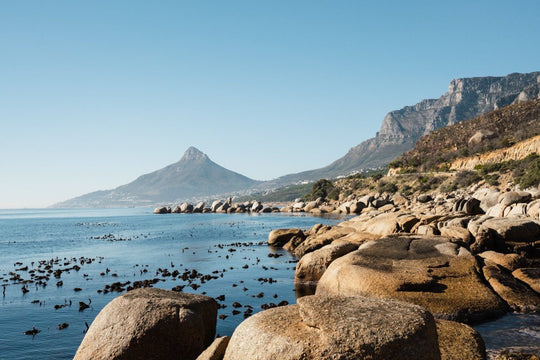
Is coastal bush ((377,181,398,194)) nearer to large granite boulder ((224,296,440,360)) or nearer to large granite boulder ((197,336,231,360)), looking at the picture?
large granite boulder ((197,336,231,360))

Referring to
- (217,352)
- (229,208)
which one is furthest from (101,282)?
(229,208)

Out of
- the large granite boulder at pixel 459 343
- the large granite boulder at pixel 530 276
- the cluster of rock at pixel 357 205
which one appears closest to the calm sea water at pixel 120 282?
the large granite boulder at pixel 459 343

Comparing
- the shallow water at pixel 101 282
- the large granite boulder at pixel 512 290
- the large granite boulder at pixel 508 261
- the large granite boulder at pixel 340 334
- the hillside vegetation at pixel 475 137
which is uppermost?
the hillside vegetation at pixel 475 137

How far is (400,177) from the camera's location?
418 feet

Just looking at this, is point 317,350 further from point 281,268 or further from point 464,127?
point 464,127

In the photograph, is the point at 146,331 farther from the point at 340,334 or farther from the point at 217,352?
the point at 340,334

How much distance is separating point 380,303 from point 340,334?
175 cm

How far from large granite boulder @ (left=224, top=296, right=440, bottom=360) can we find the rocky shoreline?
2 cm

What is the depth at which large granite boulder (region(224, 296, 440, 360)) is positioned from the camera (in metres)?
7.66

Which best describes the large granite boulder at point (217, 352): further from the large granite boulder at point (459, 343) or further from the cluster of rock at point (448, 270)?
the large granite boulder at point (459, 343)

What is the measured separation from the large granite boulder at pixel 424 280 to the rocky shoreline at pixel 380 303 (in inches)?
1.9

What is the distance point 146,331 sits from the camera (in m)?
11.7

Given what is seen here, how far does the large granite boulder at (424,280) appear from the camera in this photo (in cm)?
1716

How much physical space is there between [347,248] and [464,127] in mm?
134120
